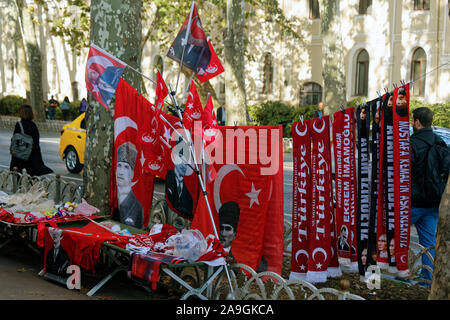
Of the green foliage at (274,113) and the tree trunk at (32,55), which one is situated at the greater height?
the tree trunk at (32,55)

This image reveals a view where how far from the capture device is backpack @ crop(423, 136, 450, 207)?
249 inches

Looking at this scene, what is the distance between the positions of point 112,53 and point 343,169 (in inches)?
151

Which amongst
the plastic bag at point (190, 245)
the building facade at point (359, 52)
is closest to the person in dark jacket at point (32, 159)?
the plastic bag at point (190, 245)

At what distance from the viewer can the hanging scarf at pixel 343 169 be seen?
244 inches

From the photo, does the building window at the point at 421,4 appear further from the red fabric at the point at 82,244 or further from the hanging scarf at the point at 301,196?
the red fabric at the point at 82,244

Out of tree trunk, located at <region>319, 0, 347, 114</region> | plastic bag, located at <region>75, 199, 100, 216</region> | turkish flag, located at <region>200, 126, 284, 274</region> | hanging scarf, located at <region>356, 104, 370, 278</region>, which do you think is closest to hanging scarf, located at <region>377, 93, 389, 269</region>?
hanging scarf, located at <region>356, 104, 370, 278</region>

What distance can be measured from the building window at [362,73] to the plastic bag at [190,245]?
85.2ft

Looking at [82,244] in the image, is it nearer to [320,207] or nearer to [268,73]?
[320,207]

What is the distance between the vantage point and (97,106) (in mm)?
8625

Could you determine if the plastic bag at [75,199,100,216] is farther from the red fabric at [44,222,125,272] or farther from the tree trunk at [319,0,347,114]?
the tree trunk at [319,0,347,114]

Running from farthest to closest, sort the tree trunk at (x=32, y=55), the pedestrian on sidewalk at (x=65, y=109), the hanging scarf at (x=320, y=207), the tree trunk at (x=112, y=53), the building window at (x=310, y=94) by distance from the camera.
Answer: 1. the pedestrian on sidewalk at (x=65, y=109)
2. the building window at (x=310, y=94)
3. the tree trunk at (x=32, y=55)
4. the tree trunk at (x=112, y=53)
5. the hanging scarf at (x=320, y=207)

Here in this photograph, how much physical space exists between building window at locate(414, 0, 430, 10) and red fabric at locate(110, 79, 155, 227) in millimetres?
23098

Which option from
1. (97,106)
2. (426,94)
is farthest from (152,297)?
(426,94)

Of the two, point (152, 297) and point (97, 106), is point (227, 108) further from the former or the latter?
point (152, 297)
